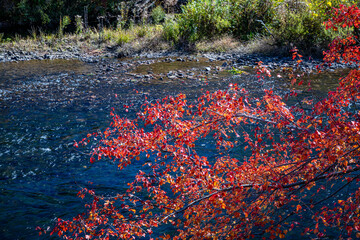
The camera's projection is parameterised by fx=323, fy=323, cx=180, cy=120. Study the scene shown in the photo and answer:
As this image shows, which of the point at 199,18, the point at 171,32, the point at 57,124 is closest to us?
the point at 57,124

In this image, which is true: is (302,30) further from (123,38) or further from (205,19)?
(123,38)

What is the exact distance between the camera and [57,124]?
24.6 ft

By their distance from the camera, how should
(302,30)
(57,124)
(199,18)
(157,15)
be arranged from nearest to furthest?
(57,124) → (302,30) → (199,18) → (157,15)

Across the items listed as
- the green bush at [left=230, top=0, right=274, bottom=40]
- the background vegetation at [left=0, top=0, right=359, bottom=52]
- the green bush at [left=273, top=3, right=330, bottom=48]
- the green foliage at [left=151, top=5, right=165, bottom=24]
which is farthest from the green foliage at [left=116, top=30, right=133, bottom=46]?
the green bush at [left=273, top=3, right=330, bottom=48]

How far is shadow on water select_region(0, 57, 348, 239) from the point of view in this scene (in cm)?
459

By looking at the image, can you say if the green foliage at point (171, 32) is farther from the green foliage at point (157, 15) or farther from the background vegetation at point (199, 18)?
the green foliage at point (157, 15)

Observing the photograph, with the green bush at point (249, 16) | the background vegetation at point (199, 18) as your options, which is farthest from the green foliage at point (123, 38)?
the green bush at point (249, 16)

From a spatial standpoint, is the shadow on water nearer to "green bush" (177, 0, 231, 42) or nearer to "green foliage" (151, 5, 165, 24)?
"green bush" (177, 0, 231, 42)

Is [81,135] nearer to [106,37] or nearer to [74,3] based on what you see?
[106,37]

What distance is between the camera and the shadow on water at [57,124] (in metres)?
4.59

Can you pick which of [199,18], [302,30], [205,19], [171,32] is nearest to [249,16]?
[205,19]

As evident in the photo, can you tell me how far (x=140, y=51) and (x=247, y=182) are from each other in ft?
45.0

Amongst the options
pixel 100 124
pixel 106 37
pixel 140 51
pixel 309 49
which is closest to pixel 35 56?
pixel 106 37

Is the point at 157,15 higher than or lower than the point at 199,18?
lower
